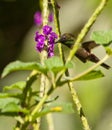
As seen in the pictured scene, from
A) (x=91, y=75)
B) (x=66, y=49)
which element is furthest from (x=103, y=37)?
(x=66, y=49)

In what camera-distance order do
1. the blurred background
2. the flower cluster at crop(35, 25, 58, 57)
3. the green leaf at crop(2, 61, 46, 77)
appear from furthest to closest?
the blurred background < the flower cluster at crop(35, 25, 58, 57) < the green leaf at crop(2, 61, 46, 77)

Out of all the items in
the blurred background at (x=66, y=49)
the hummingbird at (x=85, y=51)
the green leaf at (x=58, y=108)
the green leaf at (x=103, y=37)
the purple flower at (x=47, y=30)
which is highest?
the blurred background at (x=66, y=49)

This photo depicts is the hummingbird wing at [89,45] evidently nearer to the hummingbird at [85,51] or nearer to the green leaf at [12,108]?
the hummingbird at [85,51]

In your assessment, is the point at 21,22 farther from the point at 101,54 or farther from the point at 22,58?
the point at 101,54

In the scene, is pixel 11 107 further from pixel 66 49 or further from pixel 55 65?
pixel 66 49

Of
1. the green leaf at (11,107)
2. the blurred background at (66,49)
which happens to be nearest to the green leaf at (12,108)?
the green leaf at (11,107)

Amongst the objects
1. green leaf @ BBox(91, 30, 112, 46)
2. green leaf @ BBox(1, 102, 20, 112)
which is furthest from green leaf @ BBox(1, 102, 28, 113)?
green leaf @ BBox(91, 30, 112, 46)

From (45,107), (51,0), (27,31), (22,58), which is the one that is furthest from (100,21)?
(45,107)

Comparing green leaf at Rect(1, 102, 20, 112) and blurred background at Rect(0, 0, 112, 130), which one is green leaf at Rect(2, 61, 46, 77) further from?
blurred background at Rect(0, 0, 112, 130)
